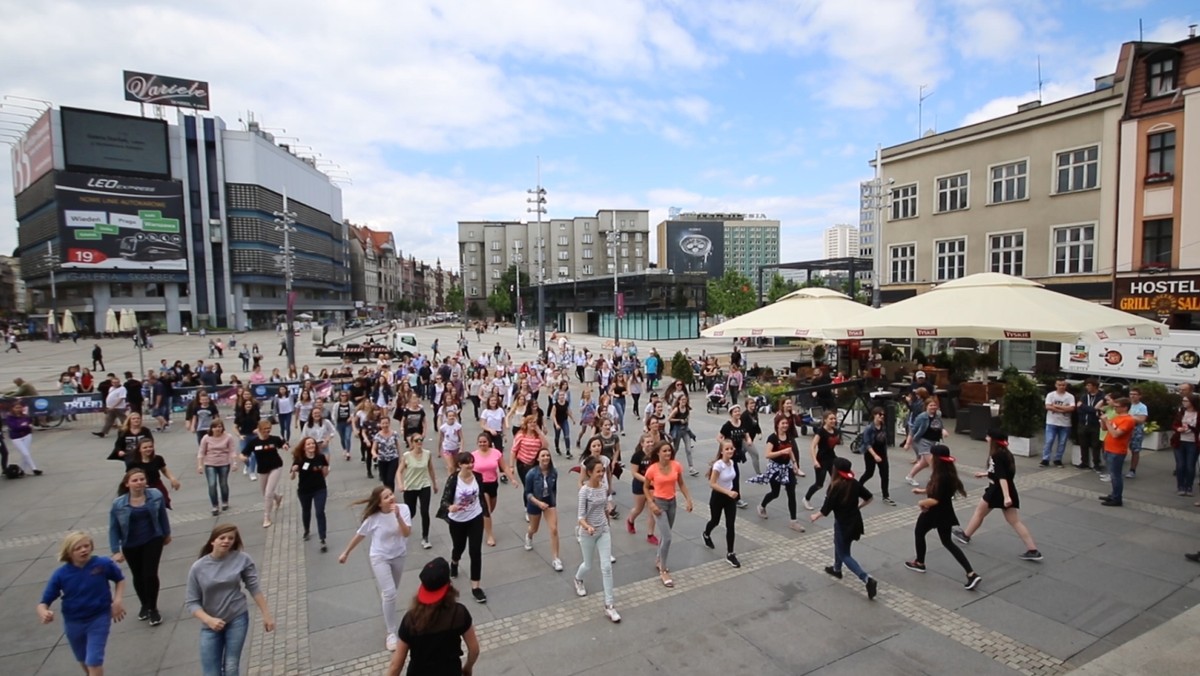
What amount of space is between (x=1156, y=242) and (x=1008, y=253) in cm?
501

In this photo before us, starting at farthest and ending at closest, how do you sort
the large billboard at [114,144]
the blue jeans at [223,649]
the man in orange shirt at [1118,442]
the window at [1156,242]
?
the large billboard at [114,144] < the window at [1156,242] < the man in orange shirt at [1118,442] < the blue jeans at [223,649]

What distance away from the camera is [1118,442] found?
847cm

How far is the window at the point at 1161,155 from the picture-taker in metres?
20.8

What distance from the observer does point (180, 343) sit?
181 feet

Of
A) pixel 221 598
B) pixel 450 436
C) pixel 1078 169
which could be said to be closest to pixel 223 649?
pixel 221 598

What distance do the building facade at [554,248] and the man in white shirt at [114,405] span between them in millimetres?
89312

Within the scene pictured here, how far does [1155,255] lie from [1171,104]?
17.5 ft

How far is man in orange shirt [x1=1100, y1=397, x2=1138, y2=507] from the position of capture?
27.5 ft

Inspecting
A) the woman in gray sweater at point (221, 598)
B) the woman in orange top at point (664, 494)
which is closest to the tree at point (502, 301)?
the woman in orange top at point (664, 494)

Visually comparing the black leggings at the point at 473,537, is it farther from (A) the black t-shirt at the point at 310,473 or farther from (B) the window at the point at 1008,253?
(B) the window at the point at 1008,253

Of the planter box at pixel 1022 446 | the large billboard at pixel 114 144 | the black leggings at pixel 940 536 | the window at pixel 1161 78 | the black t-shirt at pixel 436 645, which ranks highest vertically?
the large billboard at pixel 114 144

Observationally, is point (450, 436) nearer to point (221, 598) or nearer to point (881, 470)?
point (221, 598)

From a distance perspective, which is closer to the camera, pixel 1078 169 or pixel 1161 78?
pixel 1161 78

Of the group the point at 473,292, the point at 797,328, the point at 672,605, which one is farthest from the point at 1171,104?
the point at 473,292
